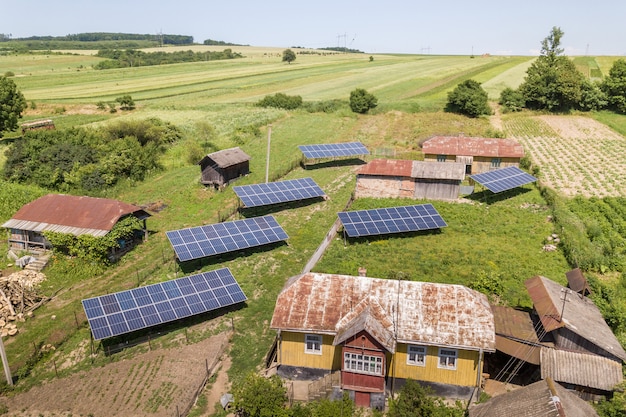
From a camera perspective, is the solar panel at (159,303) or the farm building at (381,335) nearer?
the farm building at (381,335)

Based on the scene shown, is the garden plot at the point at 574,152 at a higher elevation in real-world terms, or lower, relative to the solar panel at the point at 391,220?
higher

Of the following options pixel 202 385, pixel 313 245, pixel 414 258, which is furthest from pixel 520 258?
pixel 202 385

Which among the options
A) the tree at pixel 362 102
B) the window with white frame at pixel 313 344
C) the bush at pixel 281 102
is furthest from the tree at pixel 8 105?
the window with white frame at pixel 313 344

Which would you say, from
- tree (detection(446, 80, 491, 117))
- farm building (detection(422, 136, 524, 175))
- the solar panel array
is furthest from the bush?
the solar panel array

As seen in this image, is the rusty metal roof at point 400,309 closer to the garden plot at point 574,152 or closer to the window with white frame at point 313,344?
the window with white frame at point 313,344

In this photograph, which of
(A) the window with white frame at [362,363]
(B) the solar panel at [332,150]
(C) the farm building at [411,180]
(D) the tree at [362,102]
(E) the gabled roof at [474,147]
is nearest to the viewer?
(A) the window with white frame at [362,363]

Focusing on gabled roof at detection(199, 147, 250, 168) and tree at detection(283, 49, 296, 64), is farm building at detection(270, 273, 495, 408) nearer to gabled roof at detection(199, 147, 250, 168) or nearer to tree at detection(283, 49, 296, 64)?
gabled roof at detection(199, 147, 250, 168)

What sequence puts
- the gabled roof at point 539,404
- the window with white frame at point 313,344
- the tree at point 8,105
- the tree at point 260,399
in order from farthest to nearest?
the tree at point 8,105 < the window with white frame at point 313,344 < the tree at point 260,399 < the gabled roof at point 539,404
